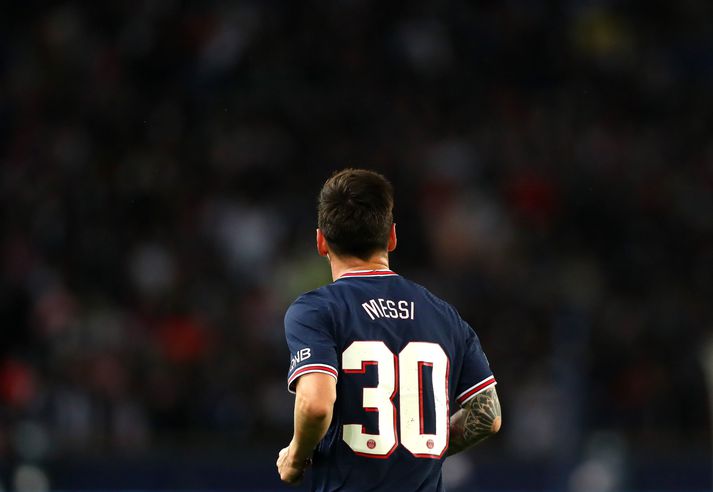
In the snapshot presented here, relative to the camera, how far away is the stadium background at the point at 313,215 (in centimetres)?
987

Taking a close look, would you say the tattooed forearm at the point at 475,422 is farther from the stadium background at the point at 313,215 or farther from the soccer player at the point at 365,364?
the stadium background at the point at 313,215

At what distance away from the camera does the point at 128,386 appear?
9.95 meters

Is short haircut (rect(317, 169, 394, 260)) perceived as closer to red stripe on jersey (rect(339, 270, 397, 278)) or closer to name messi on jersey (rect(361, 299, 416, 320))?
red stripe on jersey (rect(339, 270, 397, 278))

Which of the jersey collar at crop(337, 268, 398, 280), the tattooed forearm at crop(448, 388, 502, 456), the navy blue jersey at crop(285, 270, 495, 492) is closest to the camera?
the navy blue jersey at crop(285, 270, 495, 492)

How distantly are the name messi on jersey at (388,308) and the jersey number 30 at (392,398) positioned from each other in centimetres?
9

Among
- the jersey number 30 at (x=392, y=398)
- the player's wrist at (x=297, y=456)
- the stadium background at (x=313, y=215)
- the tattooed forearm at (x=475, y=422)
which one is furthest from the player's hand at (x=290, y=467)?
the stadium background at (x=313, y=215)

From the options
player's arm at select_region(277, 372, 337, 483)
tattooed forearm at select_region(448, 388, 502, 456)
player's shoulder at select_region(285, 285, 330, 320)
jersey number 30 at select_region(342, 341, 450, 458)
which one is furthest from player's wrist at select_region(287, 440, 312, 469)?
tattooed forearm at select_region(448, 388, 502, 456)

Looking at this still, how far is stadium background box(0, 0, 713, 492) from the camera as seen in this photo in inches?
388

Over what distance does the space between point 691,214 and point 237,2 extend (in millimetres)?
5306

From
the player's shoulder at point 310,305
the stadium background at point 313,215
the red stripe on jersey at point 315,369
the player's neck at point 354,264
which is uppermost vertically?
the stadium background at point 313,215

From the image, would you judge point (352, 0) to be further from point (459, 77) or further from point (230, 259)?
point (230, 259)

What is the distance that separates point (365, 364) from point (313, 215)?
323 inches

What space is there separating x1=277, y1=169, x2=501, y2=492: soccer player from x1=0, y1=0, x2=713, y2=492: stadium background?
6.10 meters

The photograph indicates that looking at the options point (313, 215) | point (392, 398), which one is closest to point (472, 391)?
point (392, 398)
